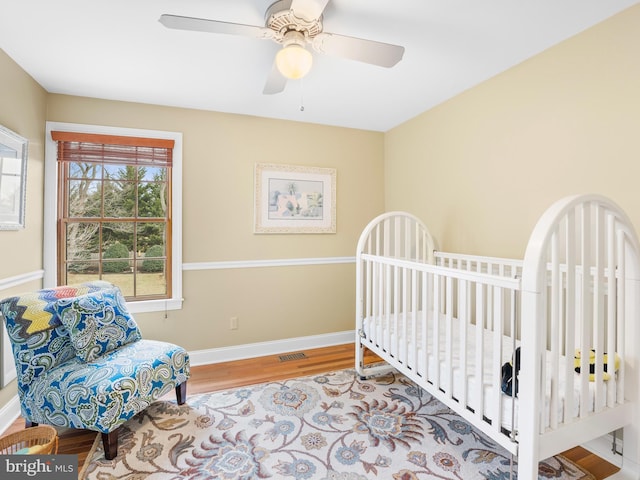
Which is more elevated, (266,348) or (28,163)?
(28,163)

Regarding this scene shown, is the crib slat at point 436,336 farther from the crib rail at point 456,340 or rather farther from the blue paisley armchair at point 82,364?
the blue paisley armchair at point 82,364

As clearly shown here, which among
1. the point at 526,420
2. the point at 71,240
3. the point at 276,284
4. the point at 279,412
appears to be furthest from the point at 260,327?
the point at 526,420

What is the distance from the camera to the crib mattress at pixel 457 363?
1400 millimetres

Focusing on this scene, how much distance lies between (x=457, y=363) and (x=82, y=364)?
2.09 metres

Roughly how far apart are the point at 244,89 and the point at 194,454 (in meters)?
2.46

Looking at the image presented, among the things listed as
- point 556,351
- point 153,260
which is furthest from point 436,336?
point 153,260

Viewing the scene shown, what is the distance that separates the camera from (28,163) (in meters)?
2.29

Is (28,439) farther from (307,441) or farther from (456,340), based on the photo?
(456,340)

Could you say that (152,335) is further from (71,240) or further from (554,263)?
(554,263)

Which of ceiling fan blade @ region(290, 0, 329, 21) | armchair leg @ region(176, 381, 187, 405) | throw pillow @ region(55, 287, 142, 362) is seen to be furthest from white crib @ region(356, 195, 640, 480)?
throw pillow @ region(55, 287, 142, 362)

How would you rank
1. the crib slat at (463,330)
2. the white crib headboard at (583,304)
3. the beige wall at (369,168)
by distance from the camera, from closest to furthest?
the white crib headboard at (583,304) < the crib slat at (463,330) < the beige wall at (369,168)

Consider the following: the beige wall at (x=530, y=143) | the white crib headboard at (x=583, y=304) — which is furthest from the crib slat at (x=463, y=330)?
the beige wall at (x=530, y=143)

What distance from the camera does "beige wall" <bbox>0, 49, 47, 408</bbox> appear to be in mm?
2039

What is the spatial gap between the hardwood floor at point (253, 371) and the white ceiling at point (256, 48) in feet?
7.59
